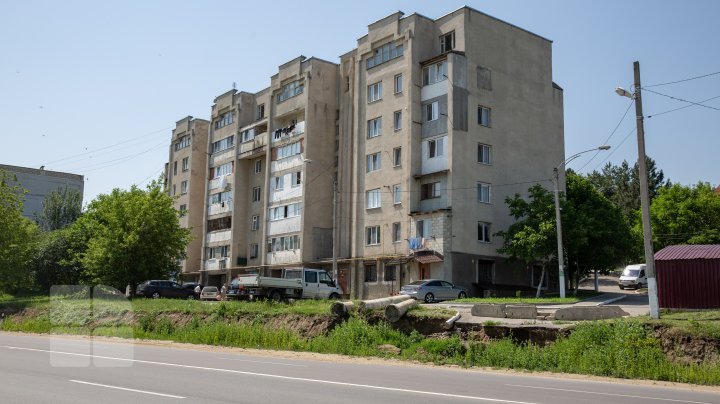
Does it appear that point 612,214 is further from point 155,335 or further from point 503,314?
point 155,335

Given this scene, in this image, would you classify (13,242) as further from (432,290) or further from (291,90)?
(432,290)

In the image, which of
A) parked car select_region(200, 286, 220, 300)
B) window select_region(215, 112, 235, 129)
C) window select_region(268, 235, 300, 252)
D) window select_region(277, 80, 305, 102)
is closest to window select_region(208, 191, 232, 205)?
window select_region(215, 112, 235, 129)

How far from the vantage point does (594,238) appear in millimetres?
43156

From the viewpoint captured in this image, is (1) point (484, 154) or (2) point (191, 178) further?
(2) point (191, 178)

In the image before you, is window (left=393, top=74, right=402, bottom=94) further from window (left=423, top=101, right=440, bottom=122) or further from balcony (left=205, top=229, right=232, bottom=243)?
balcony (left=205, top=229, right=232, bottom=243)

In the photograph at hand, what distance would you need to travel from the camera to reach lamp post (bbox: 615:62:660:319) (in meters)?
20.1

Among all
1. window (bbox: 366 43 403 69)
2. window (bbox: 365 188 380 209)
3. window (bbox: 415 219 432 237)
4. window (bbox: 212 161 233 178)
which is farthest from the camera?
window (bbox: 212 161 233 178)

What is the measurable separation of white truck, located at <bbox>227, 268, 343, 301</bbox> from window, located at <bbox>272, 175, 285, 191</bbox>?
19.8 meters

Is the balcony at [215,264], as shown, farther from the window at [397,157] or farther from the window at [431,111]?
the window at [431,111]

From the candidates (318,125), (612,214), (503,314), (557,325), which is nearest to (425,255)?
(612,214)

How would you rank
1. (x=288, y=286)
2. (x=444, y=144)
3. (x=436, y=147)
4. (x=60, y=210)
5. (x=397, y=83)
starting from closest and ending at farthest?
1. (x=288, y=286)
2. (x=444, y=144)
3. (x=436, y=147)
4. (x=397, y=83)
5. (x=60, y=210)

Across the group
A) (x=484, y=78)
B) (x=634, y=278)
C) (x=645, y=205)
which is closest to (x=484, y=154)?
(x=484, y=78)

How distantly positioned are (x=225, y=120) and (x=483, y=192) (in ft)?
109

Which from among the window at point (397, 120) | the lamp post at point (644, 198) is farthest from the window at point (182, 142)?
the lamp post at point (644, 198)
